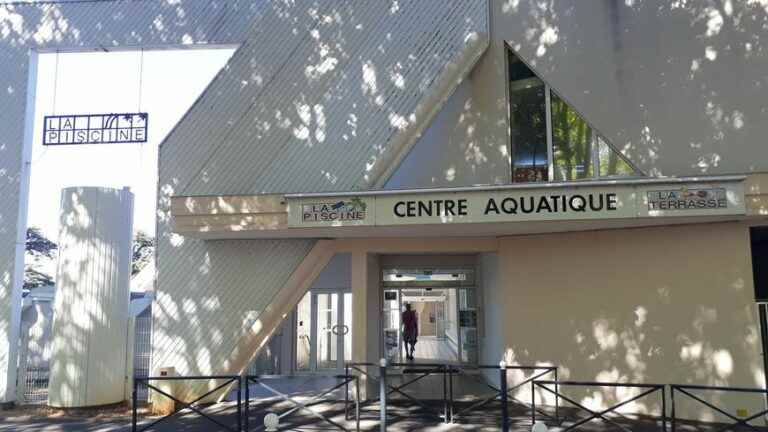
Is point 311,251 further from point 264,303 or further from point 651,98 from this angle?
point 651,98

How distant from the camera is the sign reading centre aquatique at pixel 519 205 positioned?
840 centimetres

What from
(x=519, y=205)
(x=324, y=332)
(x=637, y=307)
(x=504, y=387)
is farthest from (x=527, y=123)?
(x=324, y=332)

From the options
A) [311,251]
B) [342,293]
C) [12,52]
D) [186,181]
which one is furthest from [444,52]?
[12,52]

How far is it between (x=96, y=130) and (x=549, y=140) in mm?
8812

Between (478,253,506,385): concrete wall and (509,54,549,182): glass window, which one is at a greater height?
(509,54,549,182): glass window

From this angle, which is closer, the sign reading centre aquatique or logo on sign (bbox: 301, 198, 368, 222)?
the sign reading centre aquatique

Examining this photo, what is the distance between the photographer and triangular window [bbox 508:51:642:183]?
10180 millimetres

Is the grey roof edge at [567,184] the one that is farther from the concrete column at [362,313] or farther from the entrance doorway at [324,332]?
the entrance doorway at [324,332]

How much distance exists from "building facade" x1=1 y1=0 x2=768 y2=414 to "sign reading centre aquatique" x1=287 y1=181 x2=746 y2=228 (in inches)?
1.3

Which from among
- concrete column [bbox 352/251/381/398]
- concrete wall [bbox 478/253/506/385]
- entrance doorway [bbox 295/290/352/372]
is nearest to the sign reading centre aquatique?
concrete column [bbox 352/251/381/398]

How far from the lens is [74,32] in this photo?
11773mm

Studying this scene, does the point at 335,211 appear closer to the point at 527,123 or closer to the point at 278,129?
the point at 278,129

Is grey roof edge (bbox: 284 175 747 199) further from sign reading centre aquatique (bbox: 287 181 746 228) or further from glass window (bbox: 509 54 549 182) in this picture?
glass window (bbox: 509 54 549 182)

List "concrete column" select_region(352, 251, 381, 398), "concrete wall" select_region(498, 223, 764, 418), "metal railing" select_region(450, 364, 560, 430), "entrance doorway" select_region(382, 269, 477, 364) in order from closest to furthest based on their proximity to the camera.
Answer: "metal railing" select_region(450, 364, 560, 430) → "concrete wall" select_region(498, 223, 764, 418) → "concrete column" select_region(352, 251, 381, 398) → "entrance doorway" select_region(382, 269, 477, 364)
